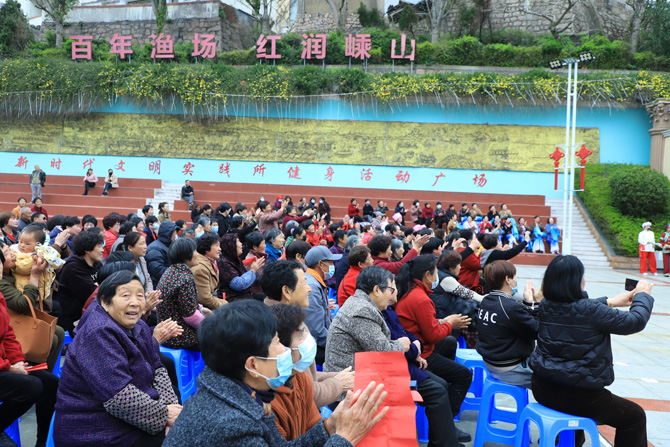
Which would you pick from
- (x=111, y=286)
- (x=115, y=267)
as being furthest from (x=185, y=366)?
(x=111, y=286)

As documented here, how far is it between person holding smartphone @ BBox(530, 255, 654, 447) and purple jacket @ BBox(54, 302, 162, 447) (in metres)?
2.13

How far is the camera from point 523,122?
662 inches

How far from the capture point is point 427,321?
3.23 metres

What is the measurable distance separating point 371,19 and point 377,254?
21031 millimetres

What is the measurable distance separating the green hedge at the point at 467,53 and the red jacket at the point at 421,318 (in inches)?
651

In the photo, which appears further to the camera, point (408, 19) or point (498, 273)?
point (408, 19)

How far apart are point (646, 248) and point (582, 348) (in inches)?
446

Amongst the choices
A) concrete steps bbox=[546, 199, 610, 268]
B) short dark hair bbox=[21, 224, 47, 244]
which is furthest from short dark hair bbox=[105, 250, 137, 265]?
concrete steps bbox=[546, 199, 610, 268]

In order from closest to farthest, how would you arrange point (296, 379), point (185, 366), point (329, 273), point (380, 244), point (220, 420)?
1. point (220, 420)
2. point (296, 379)
3. point (185, 366)
4. point (380, 244)
5. point (329, 273)

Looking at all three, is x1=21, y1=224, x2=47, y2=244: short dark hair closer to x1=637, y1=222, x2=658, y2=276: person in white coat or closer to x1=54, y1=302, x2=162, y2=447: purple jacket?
x1=54, y1=302, x2=162, y2=447: purple jacket

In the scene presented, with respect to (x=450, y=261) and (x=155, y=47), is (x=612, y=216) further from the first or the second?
(x=155, y=47)

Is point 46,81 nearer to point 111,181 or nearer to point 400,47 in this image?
point 111,181

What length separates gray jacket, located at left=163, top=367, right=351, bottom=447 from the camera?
4.61ft

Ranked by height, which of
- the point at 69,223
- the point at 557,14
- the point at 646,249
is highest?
the point at 557,14
